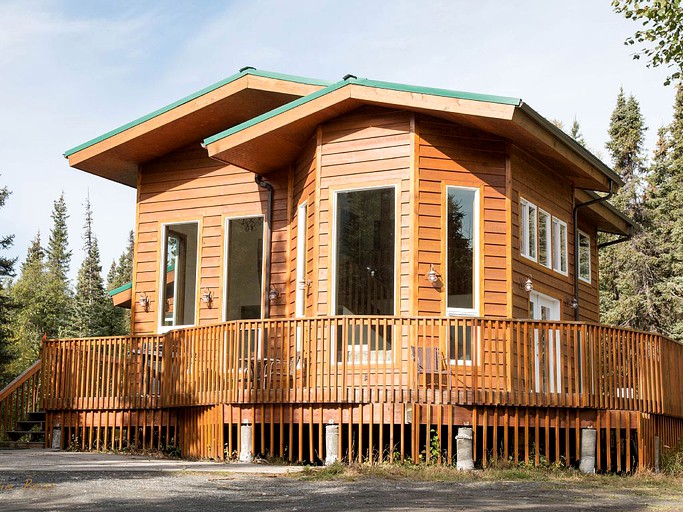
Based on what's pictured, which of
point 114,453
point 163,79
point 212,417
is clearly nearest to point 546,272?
point 212,417

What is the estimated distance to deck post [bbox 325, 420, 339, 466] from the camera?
12273 mm

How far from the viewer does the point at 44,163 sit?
63000 millimetres

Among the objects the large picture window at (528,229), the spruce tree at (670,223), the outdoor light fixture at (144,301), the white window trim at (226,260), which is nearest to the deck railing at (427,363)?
the large picture window at (528,229)

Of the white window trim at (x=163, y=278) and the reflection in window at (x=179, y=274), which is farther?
the reflection in window at (x=179, y=274)

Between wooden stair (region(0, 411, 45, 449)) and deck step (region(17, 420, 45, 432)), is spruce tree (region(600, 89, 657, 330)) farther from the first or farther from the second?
deck step (region(17, 420, 45, 432))

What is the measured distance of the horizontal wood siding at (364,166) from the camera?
13.9 m

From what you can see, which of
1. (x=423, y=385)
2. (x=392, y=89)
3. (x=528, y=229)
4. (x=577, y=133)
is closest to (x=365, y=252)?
(x=392, y=89)

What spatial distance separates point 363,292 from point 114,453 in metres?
4.71

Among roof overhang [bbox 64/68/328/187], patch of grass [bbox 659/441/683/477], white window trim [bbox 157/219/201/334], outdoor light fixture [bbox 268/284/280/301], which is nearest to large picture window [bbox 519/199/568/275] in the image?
patch of grass [bbox 659/441/683/477]

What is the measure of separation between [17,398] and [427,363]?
8345 millimetres

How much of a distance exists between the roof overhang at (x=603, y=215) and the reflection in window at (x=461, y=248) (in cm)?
454

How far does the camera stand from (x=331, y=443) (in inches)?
486

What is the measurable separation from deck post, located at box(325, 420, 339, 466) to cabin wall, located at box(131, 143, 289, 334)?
4.12 metres

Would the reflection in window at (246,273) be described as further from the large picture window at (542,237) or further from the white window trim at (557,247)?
the white window trim at (557,247)
